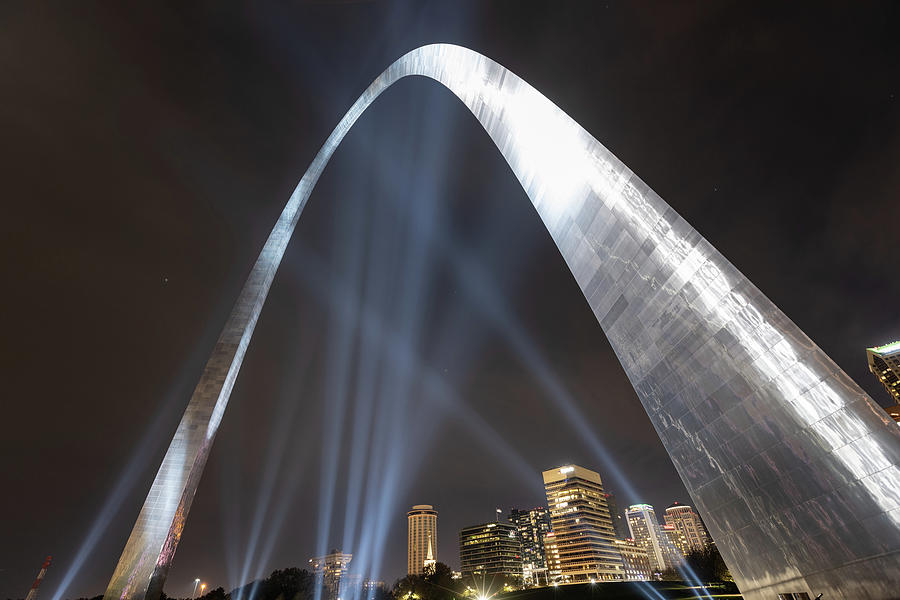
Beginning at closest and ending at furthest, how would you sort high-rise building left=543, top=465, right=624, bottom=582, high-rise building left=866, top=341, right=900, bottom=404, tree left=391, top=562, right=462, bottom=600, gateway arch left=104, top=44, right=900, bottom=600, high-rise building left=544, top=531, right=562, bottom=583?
gateway arch left=104, top=44, right=900, bottom=600, tree left=391, top=562, right=462, bottom=600, high-rise building left=866, top=341, right=900, bottom=404, high-rise building left=543, top=465, right=624, bottom=582, high-rise building left=544, top=531, right=562, bottom=583

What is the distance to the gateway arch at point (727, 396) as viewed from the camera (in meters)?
4.49

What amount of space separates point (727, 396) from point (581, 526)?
136312 millimetres

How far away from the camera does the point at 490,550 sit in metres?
139

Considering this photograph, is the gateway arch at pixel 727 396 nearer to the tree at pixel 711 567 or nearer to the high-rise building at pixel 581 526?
the tree at pixel 711 567

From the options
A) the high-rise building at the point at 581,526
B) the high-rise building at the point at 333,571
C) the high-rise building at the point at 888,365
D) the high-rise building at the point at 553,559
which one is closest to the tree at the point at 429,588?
the high-rise building at the point at 581,526

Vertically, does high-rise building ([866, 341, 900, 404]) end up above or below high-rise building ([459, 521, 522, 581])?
above

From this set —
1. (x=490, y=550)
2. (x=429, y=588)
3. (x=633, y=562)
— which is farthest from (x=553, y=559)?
(x=429, y=588)

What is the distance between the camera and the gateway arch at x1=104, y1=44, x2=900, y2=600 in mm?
4492

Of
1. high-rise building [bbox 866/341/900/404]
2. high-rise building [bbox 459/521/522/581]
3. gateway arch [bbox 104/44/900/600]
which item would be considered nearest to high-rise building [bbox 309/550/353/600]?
high-rise building [bbox 459/521/522/581]

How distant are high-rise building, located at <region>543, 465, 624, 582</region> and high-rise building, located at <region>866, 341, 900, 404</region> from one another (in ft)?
272

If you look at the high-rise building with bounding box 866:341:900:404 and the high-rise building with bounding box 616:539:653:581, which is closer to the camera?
Result: the high-rise building with bounding box 866:341:900:404

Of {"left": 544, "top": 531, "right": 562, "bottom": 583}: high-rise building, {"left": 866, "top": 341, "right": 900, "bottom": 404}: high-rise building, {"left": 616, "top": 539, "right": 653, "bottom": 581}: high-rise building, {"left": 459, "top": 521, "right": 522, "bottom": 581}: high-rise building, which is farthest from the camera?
{"left": 459, "top": 521, "right": 522, "bottom": 581}: high-rise building

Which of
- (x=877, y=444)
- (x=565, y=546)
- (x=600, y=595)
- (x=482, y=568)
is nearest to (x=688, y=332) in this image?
(x=877, y=444)

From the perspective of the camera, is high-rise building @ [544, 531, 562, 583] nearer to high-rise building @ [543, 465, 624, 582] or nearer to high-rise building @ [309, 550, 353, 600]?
high-rise building @ [543, 465, 624, 582]
